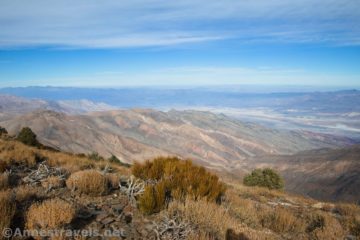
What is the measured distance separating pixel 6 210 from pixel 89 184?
8.73 ft

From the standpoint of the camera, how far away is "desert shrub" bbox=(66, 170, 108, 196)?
25.5 ft

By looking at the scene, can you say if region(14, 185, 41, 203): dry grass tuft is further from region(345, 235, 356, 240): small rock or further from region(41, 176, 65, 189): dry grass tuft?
region(345, 235, 356, 240): small rock

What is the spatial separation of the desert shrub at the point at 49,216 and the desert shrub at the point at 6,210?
0.92 feet

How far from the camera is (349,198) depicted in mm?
111188

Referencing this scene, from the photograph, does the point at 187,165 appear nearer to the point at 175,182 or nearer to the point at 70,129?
the point at 175,182

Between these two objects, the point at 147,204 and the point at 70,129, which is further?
the point at 70,129

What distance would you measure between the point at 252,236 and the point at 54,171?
6.36m

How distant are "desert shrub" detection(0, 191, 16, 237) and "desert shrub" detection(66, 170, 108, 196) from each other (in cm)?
209

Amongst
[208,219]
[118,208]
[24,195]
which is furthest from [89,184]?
[208,219]

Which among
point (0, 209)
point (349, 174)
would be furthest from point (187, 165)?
point (349, 174)

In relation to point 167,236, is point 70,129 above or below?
below

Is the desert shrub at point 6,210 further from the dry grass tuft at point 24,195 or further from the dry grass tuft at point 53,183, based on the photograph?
the dry grass tuft at point 53,183

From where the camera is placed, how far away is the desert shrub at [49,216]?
17.1 feet

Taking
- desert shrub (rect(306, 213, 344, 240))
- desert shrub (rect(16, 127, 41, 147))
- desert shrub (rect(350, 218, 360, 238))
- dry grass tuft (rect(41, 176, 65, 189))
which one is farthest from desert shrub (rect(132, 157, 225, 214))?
desert shrub (rect(16, 127, 41, 147))
